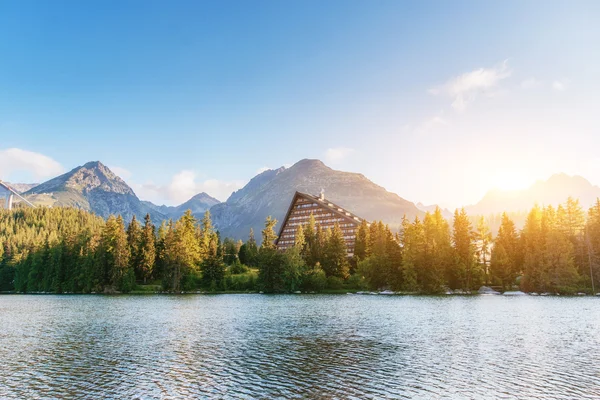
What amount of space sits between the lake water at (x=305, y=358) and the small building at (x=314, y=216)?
108756 millimetres

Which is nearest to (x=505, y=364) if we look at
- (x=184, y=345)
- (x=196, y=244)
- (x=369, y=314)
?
(x=184, y=345)

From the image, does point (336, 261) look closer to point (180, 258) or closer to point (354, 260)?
point (354, 260)

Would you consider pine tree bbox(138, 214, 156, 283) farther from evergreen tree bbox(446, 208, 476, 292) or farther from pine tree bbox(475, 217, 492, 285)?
pine tree bbox(475, 217, 492, 285)

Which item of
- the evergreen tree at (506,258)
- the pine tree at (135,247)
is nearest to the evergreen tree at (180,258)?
the pine tree at (135,247)

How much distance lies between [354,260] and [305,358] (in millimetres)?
99517

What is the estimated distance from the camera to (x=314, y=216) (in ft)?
565

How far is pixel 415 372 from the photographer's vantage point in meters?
24.6

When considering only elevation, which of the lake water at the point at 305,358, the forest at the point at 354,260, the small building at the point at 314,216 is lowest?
the lake water at the point at 305,358

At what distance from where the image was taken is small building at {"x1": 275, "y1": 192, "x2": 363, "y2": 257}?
160 meters

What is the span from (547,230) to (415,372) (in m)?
94.5

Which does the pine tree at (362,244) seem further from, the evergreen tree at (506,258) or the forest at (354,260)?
the evergreen tree at (506,258)

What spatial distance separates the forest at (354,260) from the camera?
325 ft

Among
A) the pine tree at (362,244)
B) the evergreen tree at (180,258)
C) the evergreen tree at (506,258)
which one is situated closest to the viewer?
the evergreen tree at (506,258)

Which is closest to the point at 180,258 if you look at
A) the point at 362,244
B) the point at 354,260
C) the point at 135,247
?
the point at 135,247
